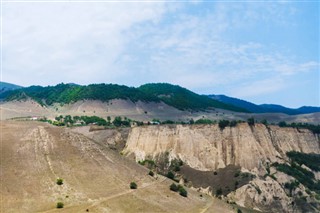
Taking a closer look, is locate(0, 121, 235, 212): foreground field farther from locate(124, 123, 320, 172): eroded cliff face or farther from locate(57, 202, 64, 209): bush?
locate(124, 123, 320, 172): eroded cliff face

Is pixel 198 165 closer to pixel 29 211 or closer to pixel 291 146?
pixel 291 146

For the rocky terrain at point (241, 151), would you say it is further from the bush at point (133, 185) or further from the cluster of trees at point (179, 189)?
the bush at point (133, 185)

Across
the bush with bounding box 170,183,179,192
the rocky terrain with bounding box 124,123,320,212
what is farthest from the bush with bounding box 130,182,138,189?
the rocky terrain with bounding box 124,123,320,212

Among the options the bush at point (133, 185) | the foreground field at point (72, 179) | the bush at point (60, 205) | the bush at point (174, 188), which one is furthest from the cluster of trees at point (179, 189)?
the bush at point (60, 205)

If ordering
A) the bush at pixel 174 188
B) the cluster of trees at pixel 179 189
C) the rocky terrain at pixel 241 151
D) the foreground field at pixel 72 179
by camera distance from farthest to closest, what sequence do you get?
the rocky terrain at pixel 241 151, the bush at pixel 174 188, the cluster of trees at pixel 179 189, the foreground field at pixel 72 179

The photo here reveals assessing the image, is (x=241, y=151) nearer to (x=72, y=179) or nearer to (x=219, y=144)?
(x=219, y=144)

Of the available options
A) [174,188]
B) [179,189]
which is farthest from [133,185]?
[179,189]
